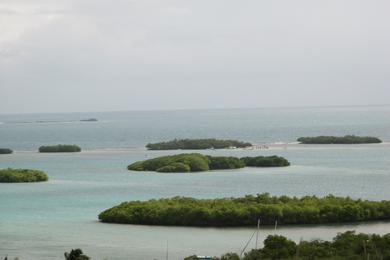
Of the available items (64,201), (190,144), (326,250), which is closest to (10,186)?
(64,201)

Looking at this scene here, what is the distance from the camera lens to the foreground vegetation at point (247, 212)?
36.4 metres

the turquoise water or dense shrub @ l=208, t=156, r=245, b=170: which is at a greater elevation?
dense shrub @ l=208, t=156, r=245, b=170

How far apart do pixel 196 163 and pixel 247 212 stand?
2578cm

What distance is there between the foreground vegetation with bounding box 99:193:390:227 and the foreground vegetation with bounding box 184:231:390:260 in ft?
26.9

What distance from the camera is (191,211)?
3681 cm

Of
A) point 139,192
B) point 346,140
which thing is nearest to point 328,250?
point 139,192

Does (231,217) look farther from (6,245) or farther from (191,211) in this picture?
Answer: (6,245)

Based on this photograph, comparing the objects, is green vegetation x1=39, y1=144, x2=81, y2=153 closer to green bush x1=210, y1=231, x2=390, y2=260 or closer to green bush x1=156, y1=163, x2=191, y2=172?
green bush x1=156, y1=163, x2=191, y2=172

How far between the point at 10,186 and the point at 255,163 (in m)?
18.9

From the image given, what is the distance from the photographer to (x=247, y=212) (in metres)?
36.3

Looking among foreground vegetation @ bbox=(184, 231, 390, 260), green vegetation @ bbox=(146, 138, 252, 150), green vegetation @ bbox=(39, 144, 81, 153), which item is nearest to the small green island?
green vegetation @ bbox=(146, 138, 252, 150)

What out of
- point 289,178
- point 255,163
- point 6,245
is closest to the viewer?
point 6,245

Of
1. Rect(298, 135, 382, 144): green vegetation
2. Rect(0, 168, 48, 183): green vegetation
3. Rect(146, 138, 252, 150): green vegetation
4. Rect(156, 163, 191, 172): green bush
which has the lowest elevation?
Rect(0, 168, 48, 183): green vegetation

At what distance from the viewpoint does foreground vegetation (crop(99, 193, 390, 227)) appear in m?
36.4
